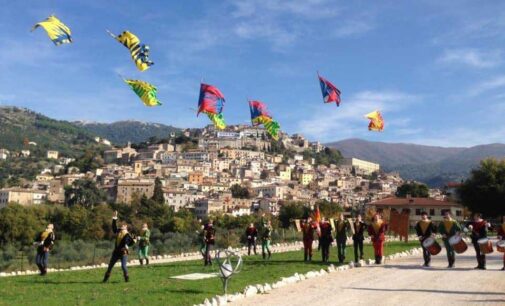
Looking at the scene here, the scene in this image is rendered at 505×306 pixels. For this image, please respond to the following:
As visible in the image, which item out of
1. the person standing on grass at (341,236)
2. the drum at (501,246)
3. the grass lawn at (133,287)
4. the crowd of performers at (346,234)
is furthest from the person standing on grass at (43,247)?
the drum at (501,246)

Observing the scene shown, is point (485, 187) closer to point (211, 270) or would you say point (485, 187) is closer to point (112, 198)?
point (211, 270)

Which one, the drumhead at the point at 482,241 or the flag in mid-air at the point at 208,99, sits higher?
the flag in mid-air at the point at 208,99

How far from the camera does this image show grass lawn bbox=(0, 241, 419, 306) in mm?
12438

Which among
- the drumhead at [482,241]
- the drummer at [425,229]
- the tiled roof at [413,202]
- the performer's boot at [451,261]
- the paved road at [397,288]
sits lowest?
the paved road at [397,288]

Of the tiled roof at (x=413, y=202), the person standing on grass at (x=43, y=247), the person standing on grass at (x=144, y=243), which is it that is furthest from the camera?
the tiled roof at (x=413, y=202)

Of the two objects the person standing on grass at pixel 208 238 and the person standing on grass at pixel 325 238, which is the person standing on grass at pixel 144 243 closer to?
the person standing on grass at pixel 208 238

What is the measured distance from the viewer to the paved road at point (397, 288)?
41.3 feet

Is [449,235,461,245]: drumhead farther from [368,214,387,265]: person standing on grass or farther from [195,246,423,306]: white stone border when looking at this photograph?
[195,246,423,306]: white stone border

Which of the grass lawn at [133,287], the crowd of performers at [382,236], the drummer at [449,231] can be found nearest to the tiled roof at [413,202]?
the crowd of performers at [382,236]

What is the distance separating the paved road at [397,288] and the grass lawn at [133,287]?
1278 mm

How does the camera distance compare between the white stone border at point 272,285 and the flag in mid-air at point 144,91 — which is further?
the flag in mid-air at point 144,91

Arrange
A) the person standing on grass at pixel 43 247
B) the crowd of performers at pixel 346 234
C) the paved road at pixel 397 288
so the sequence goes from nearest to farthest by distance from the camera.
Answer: the paved road at pixel 397 288
the person standing on grass at pixel 43 247
the crowd of performers at pixel 346 234

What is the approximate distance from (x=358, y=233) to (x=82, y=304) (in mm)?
10957

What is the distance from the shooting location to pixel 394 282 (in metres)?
15.5
